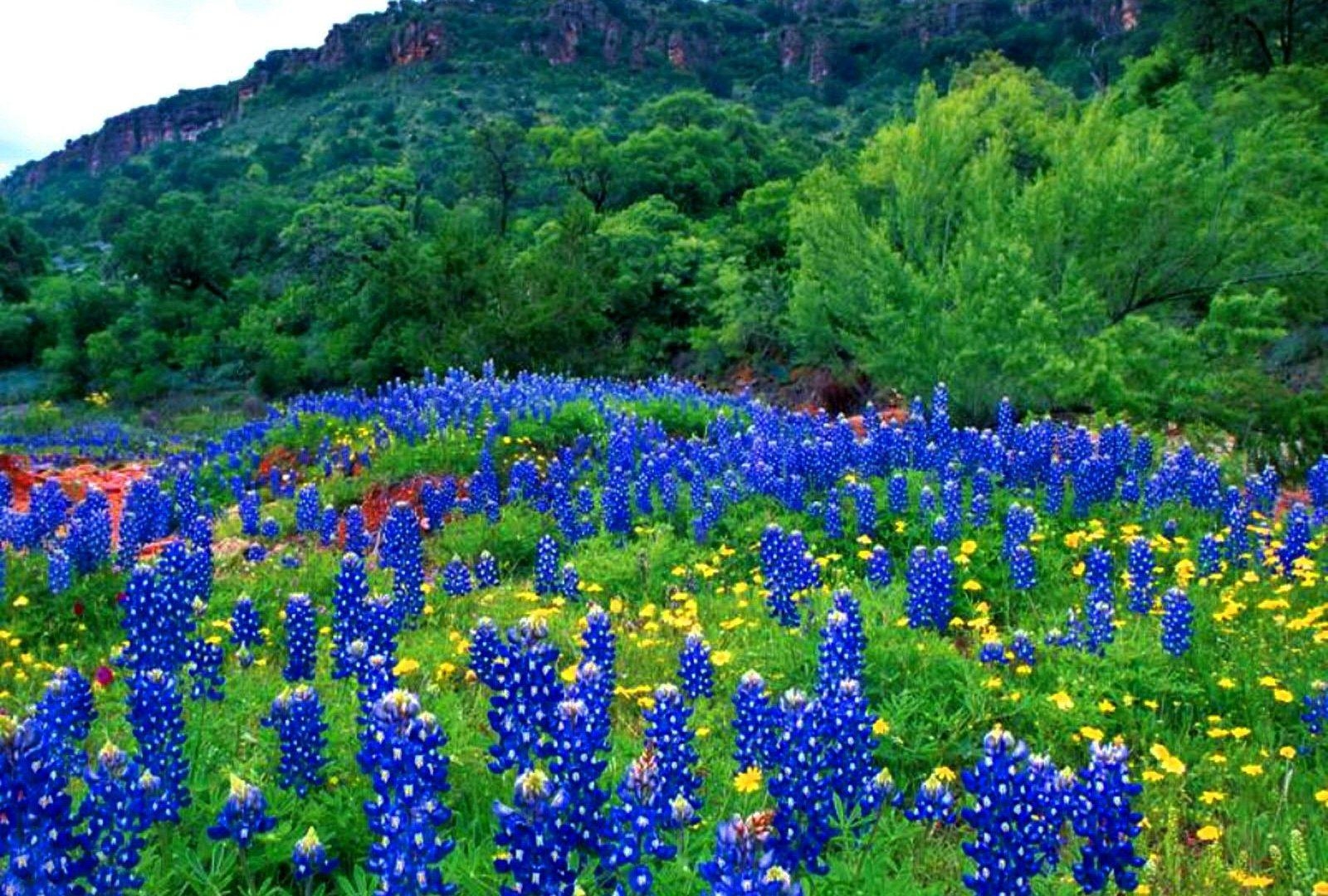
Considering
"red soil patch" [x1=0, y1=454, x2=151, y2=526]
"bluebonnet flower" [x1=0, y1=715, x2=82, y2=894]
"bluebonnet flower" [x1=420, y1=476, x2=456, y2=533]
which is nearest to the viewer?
"bluebonnet flower" [x1=0, y1=715, x2=82, y2=894]

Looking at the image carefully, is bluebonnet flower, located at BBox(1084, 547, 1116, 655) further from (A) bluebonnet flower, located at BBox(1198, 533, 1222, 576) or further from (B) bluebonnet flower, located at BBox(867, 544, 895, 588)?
(B) bluebonnet flower, located at BBox(867, 544, 895, 588)

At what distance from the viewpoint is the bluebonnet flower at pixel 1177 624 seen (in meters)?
4.82

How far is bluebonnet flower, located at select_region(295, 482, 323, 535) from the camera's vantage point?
817 centimetres

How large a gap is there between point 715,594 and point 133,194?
69.6 meters

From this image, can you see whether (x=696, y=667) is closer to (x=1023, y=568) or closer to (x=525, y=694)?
(x=525, y=694)

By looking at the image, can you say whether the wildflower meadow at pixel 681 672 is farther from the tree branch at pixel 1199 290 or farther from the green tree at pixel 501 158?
the green tree at pixel 501 158

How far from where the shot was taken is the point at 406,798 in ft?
7.75

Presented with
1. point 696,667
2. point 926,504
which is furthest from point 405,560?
point 926,504

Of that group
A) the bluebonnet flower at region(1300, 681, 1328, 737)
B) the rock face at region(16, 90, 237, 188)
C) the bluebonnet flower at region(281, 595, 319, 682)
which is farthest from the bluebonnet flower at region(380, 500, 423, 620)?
the rock face at region(16, 90, 237, 188)

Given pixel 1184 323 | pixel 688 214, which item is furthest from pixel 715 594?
pixel 688 214

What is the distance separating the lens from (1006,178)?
621 inches

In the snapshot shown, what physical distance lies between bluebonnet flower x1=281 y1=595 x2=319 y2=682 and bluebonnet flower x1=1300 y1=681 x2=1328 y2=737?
Answer: 419 centimetres

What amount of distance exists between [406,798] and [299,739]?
1.06 metres

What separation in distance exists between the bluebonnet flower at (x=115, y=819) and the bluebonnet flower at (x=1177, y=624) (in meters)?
4.27
